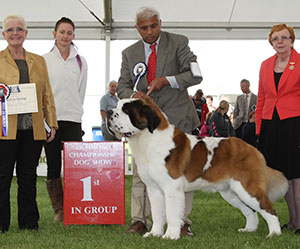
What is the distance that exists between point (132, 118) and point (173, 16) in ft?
30.7

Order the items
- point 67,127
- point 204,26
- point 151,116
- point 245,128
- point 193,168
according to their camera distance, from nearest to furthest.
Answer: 1. point 151,116
2. point 193,168
3. point 67,127
4. point 245,128
5. point 204,26

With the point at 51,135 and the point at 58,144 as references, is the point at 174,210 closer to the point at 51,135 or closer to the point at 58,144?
the point at 51,135

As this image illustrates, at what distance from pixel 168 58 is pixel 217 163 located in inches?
46.2

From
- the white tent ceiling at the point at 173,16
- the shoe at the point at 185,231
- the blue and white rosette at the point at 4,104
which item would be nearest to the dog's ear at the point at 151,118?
the shoe at the point at 185,231

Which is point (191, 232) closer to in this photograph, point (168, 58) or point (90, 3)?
point (168, 58)

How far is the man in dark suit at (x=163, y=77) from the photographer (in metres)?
4.07

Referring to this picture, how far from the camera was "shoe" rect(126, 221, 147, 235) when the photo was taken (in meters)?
4.17

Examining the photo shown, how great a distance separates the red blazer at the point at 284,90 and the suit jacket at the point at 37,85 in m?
2.25

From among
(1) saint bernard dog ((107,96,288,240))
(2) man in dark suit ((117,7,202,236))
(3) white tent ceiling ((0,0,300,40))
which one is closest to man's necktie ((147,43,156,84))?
(2) man in dark suit ((117,7,202,236))

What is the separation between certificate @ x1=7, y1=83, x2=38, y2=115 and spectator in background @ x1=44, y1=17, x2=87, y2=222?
0.74 metres

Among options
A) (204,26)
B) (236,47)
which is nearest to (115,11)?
(204,26)

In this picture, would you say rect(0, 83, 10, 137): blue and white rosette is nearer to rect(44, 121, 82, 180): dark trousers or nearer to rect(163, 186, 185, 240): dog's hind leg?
rect(44, 121, 82, 180): dark trousers

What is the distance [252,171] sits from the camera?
3.85 meters

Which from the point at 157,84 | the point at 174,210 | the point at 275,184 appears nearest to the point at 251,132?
the point at 275,184
